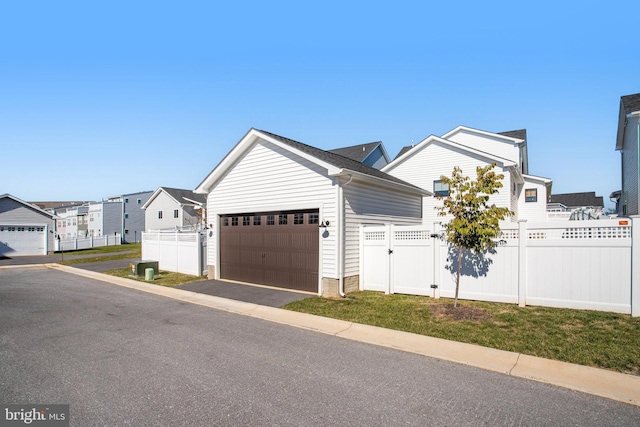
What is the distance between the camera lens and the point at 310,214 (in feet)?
38.8

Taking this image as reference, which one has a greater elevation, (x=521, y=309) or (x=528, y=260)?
(x=528, y=260)

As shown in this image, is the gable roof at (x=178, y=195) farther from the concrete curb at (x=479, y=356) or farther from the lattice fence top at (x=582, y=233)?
the lattice fence top at (x=582, y=233)

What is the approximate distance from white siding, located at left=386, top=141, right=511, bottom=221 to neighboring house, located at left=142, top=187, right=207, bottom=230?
28.2 meters

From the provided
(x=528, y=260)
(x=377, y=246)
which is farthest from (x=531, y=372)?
(x=377, y=246)

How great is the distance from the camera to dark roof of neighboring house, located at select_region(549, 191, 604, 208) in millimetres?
48344

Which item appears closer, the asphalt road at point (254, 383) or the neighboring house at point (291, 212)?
the asphalt road at point (254, 383)

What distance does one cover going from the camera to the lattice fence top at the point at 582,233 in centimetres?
775

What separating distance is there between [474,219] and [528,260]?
Answer: 1.78 m

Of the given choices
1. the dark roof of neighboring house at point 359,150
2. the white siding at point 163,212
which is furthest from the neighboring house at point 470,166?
the white siding at point 163,212

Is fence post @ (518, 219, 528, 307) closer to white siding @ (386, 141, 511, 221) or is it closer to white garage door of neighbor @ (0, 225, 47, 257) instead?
white siding @ (386, 141, 511, 221)

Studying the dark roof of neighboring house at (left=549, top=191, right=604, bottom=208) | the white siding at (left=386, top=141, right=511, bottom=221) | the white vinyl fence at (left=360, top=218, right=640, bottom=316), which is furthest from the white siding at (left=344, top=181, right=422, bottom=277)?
the dark roof of neighboring house at (left=549, top=191, right=604, bottom=208)

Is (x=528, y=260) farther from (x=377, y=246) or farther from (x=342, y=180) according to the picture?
(x=342, y=180)

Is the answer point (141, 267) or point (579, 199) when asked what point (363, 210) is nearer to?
point (141, 267)

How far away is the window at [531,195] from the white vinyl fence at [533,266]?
1764 centimetres
